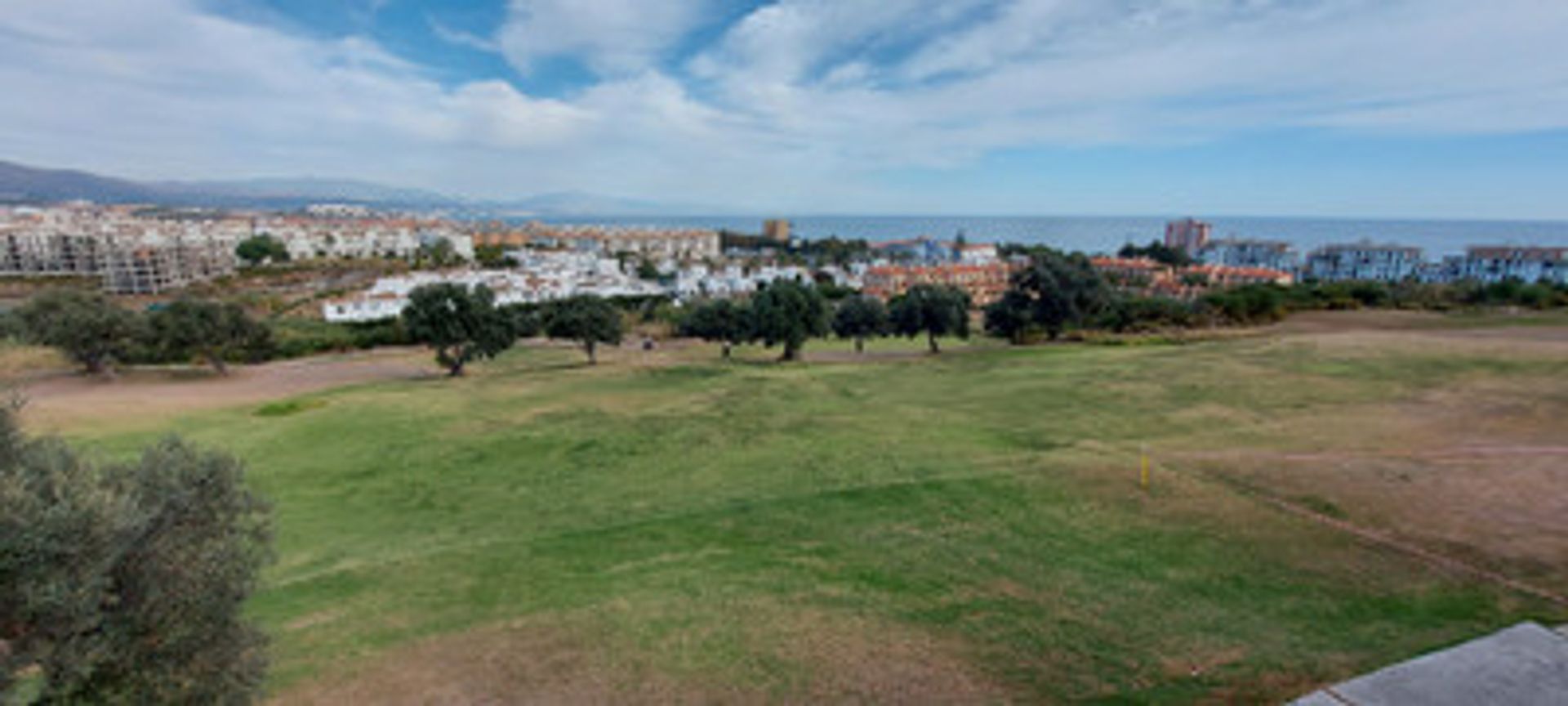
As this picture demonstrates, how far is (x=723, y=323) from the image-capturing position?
4894 cm

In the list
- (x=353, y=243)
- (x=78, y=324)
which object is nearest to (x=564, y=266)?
(x=353, y=243)

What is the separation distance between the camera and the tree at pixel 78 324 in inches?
1464

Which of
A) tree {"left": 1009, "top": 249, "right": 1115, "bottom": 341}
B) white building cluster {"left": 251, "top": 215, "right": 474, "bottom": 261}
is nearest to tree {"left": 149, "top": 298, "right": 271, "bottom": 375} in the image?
tree {"left": 1009, "top": 249, "right": 1115, "bottom": 341}

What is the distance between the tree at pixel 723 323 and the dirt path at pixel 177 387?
62.4 feet

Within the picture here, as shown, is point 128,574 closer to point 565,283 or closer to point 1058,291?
point 1058,291

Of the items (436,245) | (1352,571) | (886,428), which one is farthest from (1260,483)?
(436,245)

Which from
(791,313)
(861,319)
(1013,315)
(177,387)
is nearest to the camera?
(177,387)

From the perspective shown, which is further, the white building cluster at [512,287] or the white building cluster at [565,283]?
the white building cluster at [565,283]

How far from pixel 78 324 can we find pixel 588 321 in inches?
1085

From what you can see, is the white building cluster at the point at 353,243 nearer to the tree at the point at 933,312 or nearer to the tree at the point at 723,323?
the tree at the point at 723,323

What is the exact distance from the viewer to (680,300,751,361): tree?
152 ft

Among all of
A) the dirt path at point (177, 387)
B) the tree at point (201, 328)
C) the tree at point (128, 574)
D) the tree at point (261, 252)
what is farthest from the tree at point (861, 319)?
the tree at point (261, 252)

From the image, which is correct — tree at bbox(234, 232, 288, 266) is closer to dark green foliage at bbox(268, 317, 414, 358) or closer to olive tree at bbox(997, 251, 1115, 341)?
dark green foliage at bbox(268, 317, 414, 358)

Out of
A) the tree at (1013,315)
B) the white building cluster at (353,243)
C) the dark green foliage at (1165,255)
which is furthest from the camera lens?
the white building cluster at (353,243)
